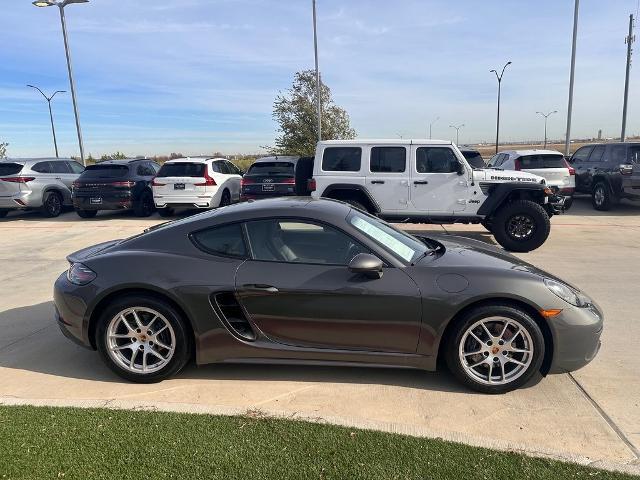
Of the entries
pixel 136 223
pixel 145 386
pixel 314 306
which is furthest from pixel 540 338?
pixel 136 223

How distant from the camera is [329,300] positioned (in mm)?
3318

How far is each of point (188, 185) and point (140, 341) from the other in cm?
935

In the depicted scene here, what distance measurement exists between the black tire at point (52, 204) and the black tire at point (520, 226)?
1235cm

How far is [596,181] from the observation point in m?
13.4

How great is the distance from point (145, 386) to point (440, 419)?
2.14 meters

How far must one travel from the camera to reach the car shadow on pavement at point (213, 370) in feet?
11.6

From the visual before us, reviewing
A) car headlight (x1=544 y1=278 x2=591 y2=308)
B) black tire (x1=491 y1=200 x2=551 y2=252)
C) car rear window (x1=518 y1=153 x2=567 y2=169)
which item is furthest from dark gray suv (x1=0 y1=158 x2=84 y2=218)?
car headlight (x1=544 y1=278 x2=591 y2=308)

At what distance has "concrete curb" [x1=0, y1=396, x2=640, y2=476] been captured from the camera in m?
2.55

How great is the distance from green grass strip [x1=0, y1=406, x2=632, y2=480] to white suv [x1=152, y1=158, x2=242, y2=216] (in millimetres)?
9816

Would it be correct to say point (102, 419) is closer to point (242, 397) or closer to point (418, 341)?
point (242, 397)

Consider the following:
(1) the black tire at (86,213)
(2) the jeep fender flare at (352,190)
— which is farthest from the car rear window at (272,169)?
(1) the black tire at (86,213)

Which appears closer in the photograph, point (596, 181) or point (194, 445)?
point (194, 445)

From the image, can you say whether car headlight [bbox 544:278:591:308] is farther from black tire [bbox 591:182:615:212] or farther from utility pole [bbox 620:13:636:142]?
utility pole [bbox 620:13:636:142]

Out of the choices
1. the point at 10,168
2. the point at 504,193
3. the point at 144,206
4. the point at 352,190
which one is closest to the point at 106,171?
the point at 144,206
